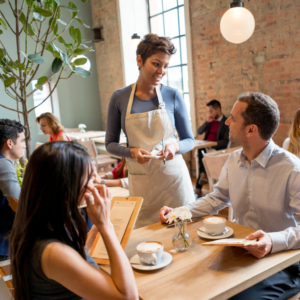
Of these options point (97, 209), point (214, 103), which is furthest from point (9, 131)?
point (214, 103)

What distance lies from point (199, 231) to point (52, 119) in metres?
3.74

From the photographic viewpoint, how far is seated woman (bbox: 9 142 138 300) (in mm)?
907

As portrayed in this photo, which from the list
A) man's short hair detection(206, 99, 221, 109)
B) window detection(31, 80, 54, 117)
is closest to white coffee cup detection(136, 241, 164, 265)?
man's short hair detection(206, 99, 221, 109)

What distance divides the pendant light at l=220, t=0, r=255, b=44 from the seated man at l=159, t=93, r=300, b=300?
93.1 inches

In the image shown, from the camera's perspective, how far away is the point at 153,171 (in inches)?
79.0

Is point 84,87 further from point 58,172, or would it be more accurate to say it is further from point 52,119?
point 58,172

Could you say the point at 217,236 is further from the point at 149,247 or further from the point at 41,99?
the point at 41,99

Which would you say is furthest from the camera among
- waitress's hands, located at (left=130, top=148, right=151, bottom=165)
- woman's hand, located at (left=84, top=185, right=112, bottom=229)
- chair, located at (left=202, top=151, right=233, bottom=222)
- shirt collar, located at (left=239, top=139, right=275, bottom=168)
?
chair, located at (left=202, top=151, right=233, bottom=222)

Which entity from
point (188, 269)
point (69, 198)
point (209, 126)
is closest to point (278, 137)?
point (209, 126)

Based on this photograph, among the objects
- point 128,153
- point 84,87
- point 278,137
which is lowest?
point 278,137

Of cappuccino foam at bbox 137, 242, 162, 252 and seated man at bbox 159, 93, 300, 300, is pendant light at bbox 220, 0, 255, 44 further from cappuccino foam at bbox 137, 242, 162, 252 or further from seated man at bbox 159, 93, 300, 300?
cappuccino foam at bbox 137, 242, 162, 252

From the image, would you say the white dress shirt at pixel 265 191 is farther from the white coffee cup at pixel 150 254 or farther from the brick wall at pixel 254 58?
the brick wall at pixel 254 58

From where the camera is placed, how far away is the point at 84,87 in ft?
27.0

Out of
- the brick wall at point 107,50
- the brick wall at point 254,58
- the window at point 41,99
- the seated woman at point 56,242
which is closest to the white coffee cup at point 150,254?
the seated woman at point 56,242
